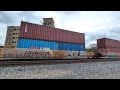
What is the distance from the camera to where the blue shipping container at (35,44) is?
21266 mm

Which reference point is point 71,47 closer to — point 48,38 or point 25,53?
point 48,38

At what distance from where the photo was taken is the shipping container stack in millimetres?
22042

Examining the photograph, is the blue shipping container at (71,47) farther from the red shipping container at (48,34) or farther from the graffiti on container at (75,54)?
the graffiti on container at (75,54)

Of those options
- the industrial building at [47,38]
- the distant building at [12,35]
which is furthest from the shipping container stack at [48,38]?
the distant building at [12,35]

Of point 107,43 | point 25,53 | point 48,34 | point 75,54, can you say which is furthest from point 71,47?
point 107,43

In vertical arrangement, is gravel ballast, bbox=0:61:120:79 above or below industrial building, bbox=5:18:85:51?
below

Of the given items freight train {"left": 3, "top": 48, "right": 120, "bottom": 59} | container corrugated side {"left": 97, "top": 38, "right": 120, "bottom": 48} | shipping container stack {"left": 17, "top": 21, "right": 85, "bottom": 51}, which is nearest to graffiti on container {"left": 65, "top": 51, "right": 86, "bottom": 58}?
freight train {"left": 3, "top": 48, "right": 120, "bottom": 59}

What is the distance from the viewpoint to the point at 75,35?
28172 millimetres

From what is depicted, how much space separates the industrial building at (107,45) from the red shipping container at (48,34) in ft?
16.9

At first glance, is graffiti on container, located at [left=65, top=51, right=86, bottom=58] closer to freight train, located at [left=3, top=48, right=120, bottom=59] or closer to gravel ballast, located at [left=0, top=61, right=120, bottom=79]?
freight train, located at [left=3, top=48, right=120, bottom=59]

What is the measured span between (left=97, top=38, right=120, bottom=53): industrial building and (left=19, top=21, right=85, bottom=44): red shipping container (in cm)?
516

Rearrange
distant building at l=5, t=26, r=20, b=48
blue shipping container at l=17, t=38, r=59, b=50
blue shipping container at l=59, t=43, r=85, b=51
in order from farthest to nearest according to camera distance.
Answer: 1. distant building at l=5, t=26, r=20, b=48
2. blue shipping container at l=59, t=43, r=85, b=51
3. blue shipping container at l=17, t=38, r=59, b=50

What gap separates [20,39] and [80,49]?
1150cm
